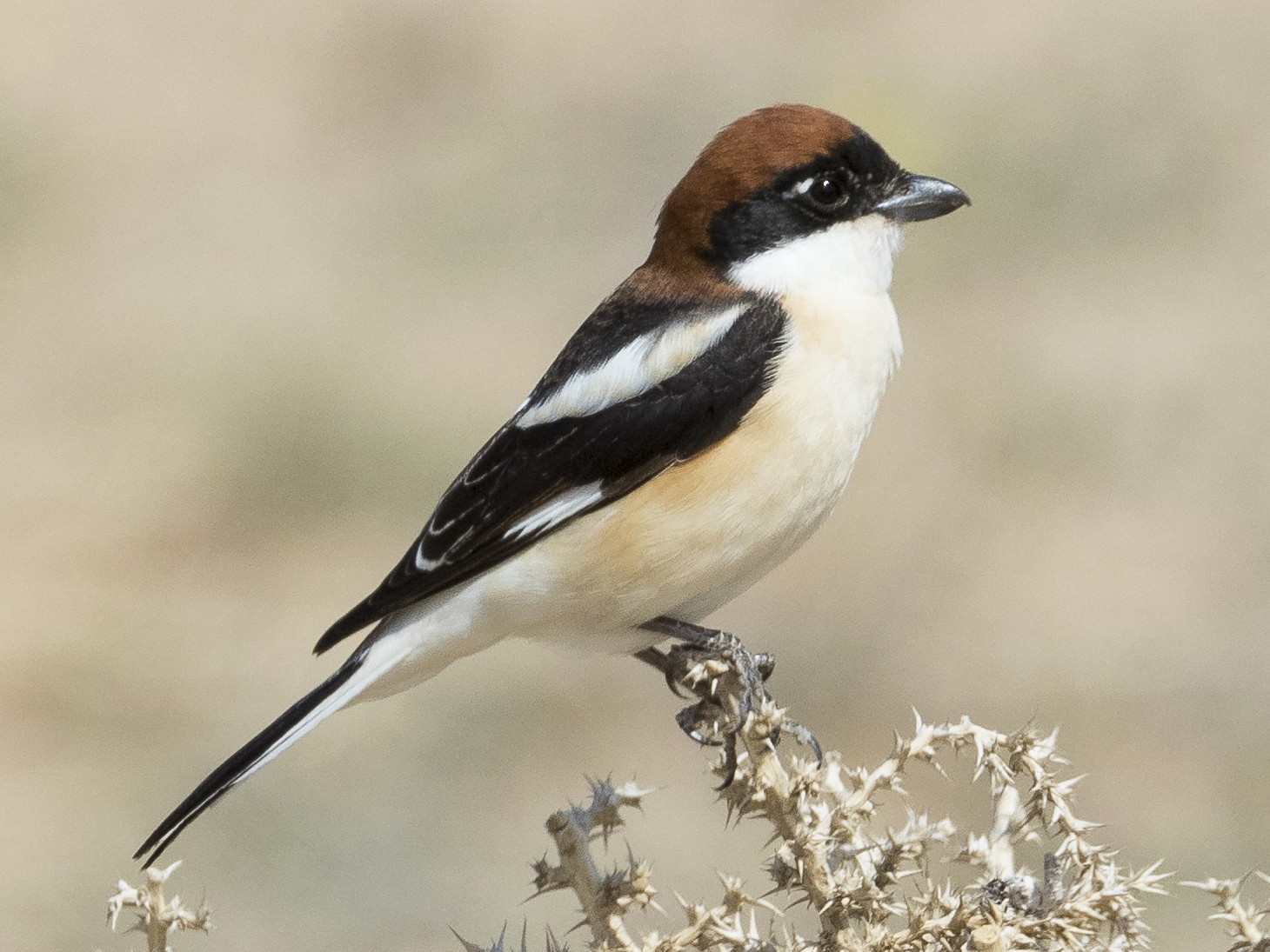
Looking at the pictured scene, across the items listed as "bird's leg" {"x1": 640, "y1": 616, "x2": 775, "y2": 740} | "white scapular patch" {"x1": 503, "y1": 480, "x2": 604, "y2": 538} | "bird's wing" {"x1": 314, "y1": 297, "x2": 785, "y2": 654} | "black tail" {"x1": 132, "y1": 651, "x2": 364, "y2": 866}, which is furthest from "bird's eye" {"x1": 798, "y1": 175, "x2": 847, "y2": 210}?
"black tail" {"x1": 132, "y1": 651, "x2": 364, "y2": 866}

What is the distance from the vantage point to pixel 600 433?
3256 millimetres

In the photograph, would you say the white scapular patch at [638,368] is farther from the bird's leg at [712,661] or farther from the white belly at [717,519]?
the bird's leg at [712,661]

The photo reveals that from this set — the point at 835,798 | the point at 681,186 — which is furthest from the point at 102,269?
the point at 835,798

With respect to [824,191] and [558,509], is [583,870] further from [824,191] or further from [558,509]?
[824,191]

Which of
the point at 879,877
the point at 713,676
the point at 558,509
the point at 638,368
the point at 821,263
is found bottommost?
the point at 879,877

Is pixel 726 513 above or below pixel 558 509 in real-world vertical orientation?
below

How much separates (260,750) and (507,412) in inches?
164

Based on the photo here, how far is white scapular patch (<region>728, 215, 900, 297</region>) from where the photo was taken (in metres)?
3.40

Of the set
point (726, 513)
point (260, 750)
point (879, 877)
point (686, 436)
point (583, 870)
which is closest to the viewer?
point (879, 877)

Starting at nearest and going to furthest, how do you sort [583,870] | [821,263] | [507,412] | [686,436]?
1. [583,870]
2. [686,436]
3. [821,263]
4. [507,412]

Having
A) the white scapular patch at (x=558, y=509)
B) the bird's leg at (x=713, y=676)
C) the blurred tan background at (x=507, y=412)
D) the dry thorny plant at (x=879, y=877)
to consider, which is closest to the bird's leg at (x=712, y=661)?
the bird's leg at (x=713, y=676)

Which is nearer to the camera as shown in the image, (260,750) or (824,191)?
(260,750)

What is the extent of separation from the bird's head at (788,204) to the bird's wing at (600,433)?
0.43 ft

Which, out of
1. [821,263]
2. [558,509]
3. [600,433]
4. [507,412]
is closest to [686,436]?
[600,433]
